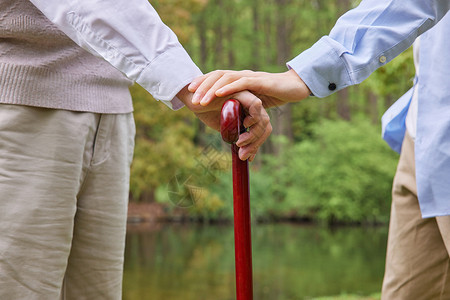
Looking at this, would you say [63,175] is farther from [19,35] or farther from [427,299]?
[427,299]

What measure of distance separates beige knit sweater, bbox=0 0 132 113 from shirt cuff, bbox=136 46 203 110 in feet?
0.84

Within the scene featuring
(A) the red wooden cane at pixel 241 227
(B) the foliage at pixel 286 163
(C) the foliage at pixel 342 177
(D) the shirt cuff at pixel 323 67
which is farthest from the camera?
(C) the foliage at pixel 342 177

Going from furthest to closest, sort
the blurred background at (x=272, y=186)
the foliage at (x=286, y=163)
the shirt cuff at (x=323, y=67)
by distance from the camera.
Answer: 1. the foliage at (x=286, y=163)
2. the blurred background at (x=272, y=186)
3. the shirt cuff at (x=323, y=67)

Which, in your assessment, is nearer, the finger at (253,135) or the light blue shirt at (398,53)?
the finger at (253,135)

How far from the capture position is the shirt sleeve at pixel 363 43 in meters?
1.82

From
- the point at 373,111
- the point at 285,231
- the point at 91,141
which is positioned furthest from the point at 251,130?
the point at 373,111

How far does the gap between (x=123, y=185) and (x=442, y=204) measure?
1.00 meters

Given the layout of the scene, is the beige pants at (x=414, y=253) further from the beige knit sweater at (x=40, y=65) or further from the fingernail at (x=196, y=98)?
the beige knit sweater at (x=40, y=65)

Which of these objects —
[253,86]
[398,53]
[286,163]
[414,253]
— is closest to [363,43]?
[398,53]

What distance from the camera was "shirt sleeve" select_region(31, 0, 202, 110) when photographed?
164cm

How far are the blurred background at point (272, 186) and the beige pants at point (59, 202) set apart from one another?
12.1 inches

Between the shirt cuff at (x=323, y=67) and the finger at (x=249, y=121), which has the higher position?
the shirt cuff at (x=323, y=67)

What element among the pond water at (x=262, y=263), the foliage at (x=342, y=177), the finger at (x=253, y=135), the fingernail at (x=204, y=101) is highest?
the fingernail at (x=204, y=101)

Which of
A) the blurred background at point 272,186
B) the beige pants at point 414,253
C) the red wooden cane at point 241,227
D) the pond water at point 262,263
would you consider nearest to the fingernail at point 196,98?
the red wooden cane at point 241,227
